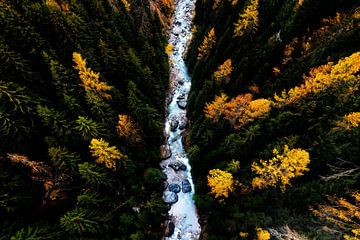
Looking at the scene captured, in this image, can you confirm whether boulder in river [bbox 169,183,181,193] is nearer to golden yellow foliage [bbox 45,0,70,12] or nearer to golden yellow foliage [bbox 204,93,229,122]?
golden yellow foliage [bbox 204,93,229,122]

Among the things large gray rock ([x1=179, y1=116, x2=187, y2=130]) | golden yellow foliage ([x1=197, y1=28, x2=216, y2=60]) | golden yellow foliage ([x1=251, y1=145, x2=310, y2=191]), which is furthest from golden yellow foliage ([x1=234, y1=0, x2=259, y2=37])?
golden yellow foliage ([x1=251, y1=145, x2=310, y2=191])

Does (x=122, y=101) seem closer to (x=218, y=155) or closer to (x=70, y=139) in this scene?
(x=70, y=139)

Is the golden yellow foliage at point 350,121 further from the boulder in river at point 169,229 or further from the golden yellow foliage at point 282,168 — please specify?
the boulder in river at point 169,229

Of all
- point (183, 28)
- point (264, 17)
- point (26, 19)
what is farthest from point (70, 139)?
point (183, 28)

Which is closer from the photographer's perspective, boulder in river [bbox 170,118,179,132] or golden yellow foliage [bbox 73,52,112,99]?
golden yellow foliage [bbox 73,52,112,99]

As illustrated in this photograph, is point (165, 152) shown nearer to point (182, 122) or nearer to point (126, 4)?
point (182, 122)

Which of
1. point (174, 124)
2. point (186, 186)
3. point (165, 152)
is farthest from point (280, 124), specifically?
point (174, 124)
